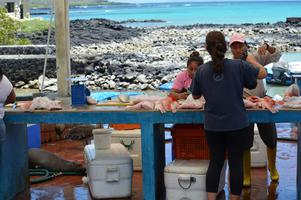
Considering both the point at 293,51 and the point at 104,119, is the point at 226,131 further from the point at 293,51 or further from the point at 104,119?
the point at 293,51

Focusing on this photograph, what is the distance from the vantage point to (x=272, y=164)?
6.71 meters

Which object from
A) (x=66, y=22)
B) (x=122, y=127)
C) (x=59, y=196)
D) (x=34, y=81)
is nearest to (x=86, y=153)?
(x=59, y=196)

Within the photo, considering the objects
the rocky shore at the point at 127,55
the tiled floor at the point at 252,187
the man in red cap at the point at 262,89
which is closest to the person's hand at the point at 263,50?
the man in red cap at the point at 262,89

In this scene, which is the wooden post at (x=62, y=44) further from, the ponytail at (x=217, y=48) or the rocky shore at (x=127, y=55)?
the ponytail at (x=217, y=48)

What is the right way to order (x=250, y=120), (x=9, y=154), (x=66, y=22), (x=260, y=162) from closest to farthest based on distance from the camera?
1. (x=250, y=120)
2. (x=9, y=154)
3. (x=260, y=162)
4. (x=66, y=22)

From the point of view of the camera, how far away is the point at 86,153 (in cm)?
667

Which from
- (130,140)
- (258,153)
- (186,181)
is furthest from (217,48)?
(258,153)

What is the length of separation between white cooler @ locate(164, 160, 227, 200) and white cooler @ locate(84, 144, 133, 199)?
62 cm

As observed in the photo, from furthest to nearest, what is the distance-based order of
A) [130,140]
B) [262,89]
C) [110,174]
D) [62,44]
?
1. [62,44]
2. [130,140]
3. [262,89]
4. [110,174]

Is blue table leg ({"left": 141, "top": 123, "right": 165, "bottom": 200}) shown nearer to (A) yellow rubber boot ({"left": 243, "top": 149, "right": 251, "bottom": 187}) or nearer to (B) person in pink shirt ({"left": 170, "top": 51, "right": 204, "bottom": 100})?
(B) person in pink shirt ({"left": 170, "top": 51, "right": 204, "bottom": 100})

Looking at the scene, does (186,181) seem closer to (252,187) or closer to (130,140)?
(252,187)

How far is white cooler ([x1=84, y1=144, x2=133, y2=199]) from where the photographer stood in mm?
6246

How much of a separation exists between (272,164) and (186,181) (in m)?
1.42

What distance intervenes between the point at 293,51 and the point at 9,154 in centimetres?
3411
